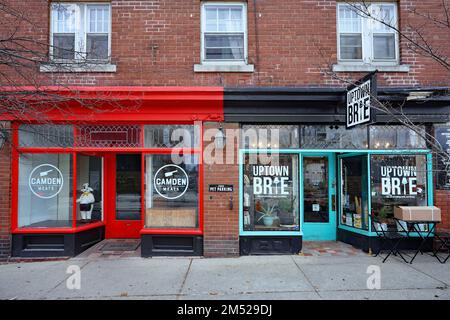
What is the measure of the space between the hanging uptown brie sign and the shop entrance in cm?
559

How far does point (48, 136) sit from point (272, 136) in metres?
5.21

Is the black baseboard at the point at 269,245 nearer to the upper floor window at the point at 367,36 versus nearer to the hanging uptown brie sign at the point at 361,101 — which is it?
the hanging uptown brie sign at the point at 361,101

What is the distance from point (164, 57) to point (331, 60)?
3865 millimetres

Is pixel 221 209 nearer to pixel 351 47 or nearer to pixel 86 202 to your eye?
pixel 86 202

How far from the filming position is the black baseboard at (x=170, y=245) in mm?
7230

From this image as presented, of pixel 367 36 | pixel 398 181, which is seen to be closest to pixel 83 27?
pixel 367 36

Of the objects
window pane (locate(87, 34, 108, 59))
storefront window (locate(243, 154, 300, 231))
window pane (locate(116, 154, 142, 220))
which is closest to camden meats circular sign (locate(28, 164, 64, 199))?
window pane (locate(116, 154, 142, 220))

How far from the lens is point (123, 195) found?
8.95 meters

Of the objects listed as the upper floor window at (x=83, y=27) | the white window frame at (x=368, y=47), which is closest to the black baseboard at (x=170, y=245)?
the upper floor window at (x=83, y=27)

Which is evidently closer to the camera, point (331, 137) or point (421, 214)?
point (421, 214)

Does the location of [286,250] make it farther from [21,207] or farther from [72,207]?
[21,207]

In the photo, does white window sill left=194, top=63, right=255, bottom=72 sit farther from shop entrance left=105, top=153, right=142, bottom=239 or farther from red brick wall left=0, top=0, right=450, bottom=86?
shop entrance left=105, top=153, right=142, bottom=239

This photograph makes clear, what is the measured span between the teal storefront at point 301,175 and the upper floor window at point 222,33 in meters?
1.84
